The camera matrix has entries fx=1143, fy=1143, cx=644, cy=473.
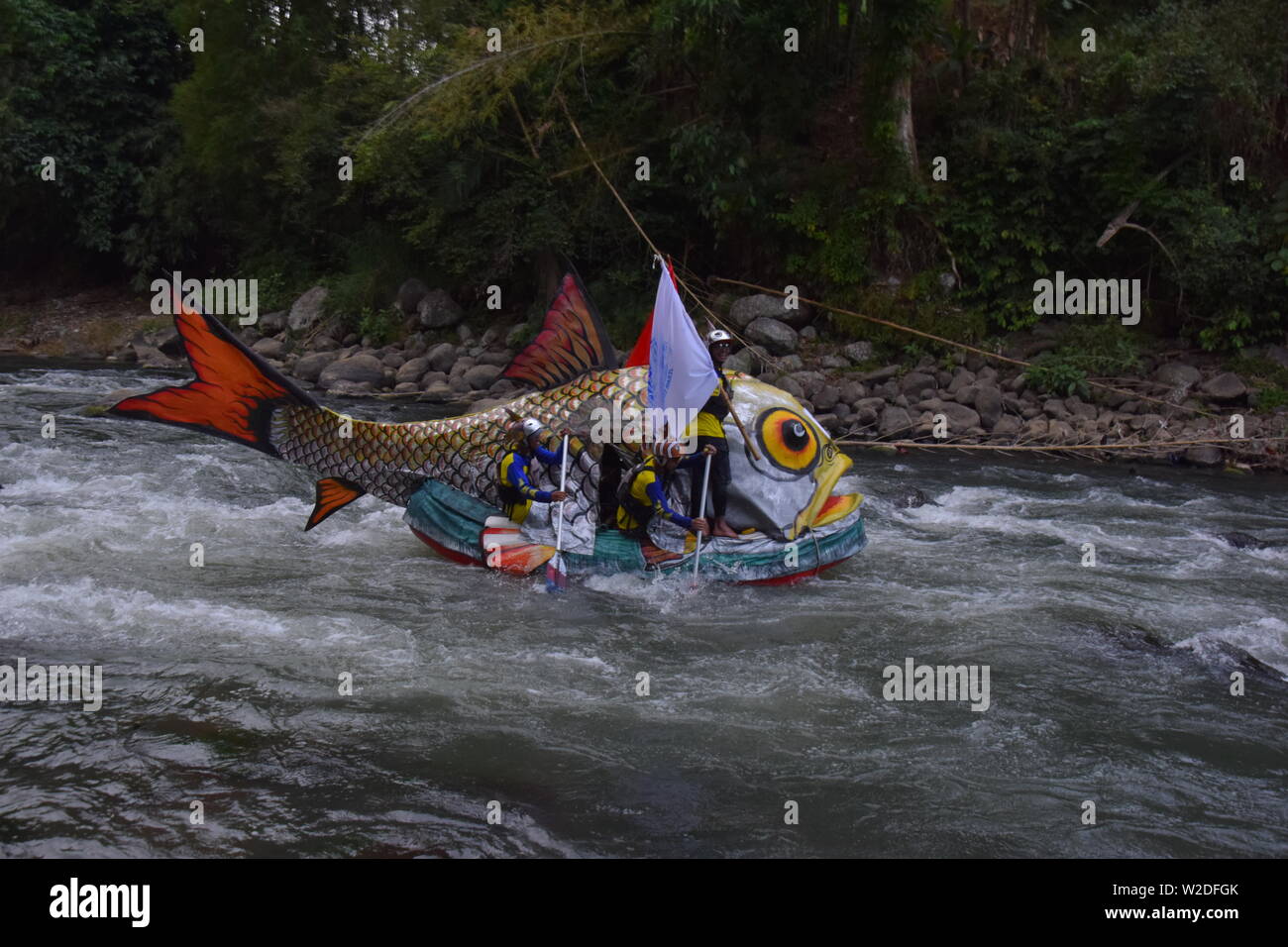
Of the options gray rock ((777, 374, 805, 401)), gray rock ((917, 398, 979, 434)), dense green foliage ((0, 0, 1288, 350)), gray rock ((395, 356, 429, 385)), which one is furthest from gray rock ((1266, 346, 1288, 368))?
gray rock ((395, 356, 429, 385))

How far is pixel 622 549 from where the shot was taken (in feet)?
25.8

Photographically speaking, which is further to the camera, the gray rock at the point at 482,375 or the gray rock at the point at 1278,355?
the gray rock at the point at 482,375

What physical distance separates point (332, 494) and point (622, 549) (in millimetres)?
2075

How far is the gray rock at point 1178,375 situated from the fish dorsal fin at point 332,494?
10.5 m

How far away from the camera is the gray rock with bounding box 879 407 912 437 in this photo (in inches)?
539

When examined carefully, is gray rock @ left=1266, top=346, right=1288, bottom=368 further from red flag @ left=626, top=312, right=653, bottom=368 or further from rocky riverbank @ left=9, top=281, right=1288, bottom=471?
red flag @ left=626, top=312, right=653, bottom=368

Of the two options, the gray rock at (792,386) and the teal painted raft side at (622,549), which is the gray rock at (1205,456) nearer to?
the gray rock at (792,386)

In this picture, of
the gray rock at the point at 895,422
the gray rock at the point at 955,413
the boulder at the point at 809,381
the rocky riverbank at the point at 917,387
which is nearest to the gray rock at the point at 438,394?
the rocky riverbank at the point at 917,387

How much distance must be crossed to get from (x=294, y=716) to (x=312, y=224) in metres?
18.2

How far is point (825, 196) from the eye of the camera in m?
16.7

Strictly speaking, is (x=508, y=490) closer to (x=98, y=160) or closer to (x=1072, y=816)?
(x=1072, y=816)

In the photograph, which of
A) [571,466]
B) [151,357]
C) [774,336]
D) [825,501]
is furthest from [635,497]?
[151,357]

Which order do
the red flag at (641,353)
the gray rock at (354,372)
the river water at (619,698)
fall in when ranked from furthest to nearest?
the gray rock at (354,372)
the red flag at (641,353)
the river water at (619,698)

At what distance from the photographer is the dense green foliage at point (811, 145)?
14.6 metres
